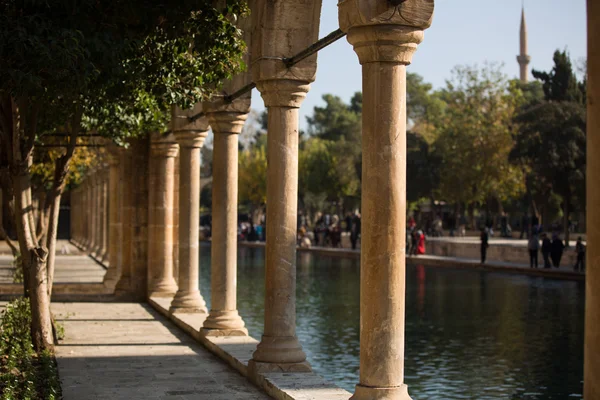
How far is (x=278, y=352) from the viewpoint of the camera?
10.1m

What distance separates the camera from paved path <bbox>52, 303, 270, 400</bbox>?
9680 mm

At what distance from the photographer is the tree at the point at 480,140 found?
5425 centimetres

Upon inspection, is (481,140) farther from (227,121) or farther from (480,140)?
(227,121)

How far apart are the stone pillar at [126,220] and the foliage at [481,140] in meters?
36.4

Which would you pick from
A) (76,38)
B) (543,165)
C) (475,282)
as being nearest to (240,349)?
(76,38)

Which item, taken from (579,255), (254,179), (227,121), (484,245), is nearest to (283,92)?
(227,121)

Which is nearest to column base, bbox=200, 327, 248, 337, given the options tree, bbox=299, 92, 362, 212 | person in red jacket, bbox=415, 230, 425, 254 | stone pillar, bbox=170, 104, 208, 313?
stone pillar, bbox=170, 104, 208, 313

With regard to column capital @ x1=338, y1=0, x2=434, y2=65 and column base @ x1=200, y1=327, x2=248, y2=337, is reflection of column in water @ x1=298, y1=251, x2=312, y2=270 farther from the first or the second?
column capital @ x1=338, y1=0, x2=434, y2=65

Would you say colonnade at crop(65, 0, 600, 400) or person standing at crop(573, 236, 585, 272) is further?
person standing at crop(573, 236, 585, 272)

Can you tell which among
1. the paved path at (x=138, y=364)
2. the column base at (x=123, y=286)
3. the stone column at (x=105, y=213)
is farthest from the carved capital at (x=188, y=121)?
the stone column at (x=105, y=213)

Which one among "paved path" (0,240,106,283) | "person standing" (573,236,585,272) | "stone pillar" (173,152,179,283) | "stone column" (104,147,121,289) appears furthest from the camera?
"person standing" (573,236,585,272)

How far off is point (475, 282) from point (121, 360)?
64.0 feet

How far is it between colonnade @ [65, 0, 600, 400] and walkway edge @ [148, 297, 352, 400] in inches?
9.4

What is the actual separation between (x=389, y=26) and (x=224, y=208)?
6.04m
